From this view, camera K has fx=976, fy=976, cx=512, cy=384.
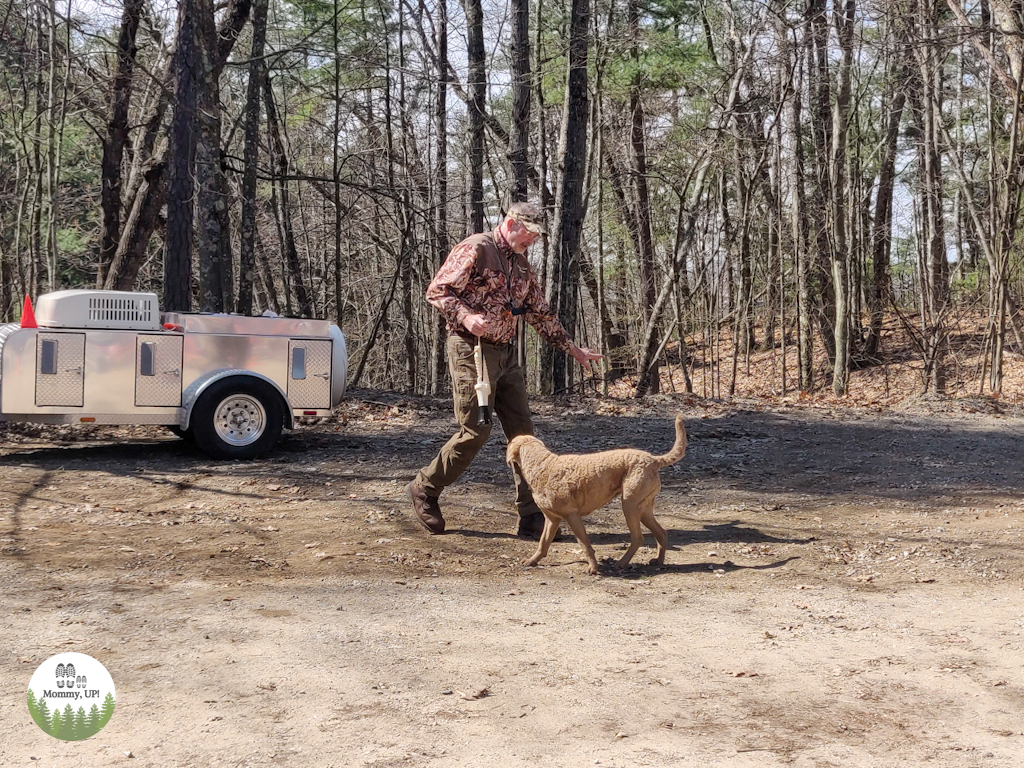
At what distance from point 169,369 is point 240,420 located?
865 millimetres

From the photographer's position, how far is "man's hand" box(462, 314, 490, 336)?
625 centimetres

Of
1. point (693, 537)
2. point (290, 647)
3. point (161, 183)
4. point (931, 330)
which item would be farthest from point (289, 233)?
point (290, 647)

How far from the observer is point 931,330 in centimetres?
1839

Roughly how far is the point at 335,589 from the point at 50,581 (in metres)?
1.68

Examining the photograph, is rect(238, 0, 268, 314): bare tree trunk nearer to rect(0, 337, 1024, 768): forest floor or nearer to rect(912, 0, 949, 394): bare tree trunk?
rect(0, 337, 1024, 768): forest floor

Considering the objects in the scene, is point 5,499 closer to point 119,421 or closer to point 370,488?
point 119,421

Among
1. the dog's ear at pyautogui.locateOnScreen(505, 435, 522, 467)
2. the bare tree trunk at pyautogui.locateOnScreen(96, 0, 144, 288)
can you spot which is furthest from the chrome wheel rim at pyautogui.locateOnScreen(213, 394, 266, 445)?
the bare tree trunk at pyautogui.locateOnScreen(96, 0, 144, 288)

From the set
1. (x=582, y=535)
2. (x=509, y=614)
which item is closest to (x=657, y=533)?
(x=582, y=535)

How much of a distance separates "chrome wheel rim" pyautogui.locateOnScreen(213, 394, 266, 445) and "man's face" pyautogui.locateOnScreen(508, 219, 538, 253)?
14.8ft

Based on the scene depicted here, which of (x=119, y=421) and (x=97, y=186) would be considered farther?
(x=97, y=186)

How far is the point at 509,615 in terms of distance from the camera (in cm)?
526

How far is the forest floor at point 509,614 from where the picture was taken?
11.9 feet

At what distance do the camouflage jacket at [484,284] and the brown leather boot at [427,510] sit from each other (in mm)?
1242

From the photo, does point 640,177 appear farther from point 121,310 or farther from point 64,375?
point 64,375
